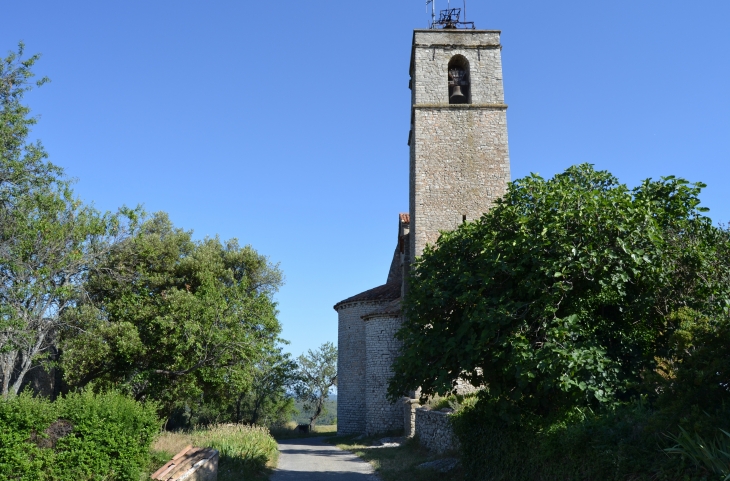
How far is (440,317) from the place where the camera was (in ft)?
40.6

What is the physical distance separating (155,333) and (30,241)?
17.6 ft

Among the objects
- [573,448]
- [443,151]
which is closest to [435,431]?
[573,448]

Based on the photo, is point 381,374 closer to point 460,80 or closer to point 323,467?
point 323,467

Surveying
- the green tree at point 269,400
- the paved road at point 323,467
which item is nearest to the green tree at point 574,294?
the paved road at point 323,467

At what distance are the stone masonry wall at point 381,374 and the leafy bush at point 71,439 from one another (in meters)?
15.4

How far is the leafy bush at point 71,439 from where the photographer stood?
8.96 meters

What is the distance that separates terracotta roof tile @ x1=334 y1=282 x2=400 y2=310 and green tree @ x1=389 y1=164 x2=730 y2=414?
54.3ft

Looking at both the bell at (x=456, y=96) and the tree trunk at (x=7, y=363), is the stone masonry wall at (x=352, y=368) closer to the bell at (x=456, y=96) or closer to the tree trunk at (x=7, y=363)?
the bell at (x=456, y=96)

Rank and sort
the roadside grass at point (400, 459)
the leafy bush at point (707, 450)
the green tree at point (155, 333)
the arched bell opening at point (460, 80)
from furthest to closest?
the arched bell opening at point (460, 80)
the green tree at point (155, 333)
the roadside grass at point (400, 459)
the leafy bush at point (707, 450)

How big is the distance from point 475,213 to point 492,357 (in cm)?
1386

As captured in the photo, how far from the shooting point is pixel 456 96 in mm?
25219

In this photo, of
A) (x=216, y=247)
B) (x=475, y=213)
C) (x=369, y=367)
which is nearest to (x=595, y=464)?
(x=475, y=213)

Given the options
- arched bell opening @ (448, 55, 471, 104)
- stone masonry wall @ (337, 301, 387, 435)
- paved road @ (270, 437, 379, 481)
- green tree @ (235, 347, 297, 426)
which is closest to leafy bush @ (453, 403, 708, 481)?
paved road @ (270, 437, 379, 481)

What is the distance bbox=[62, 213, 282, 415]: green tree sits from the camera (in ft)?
62.2
